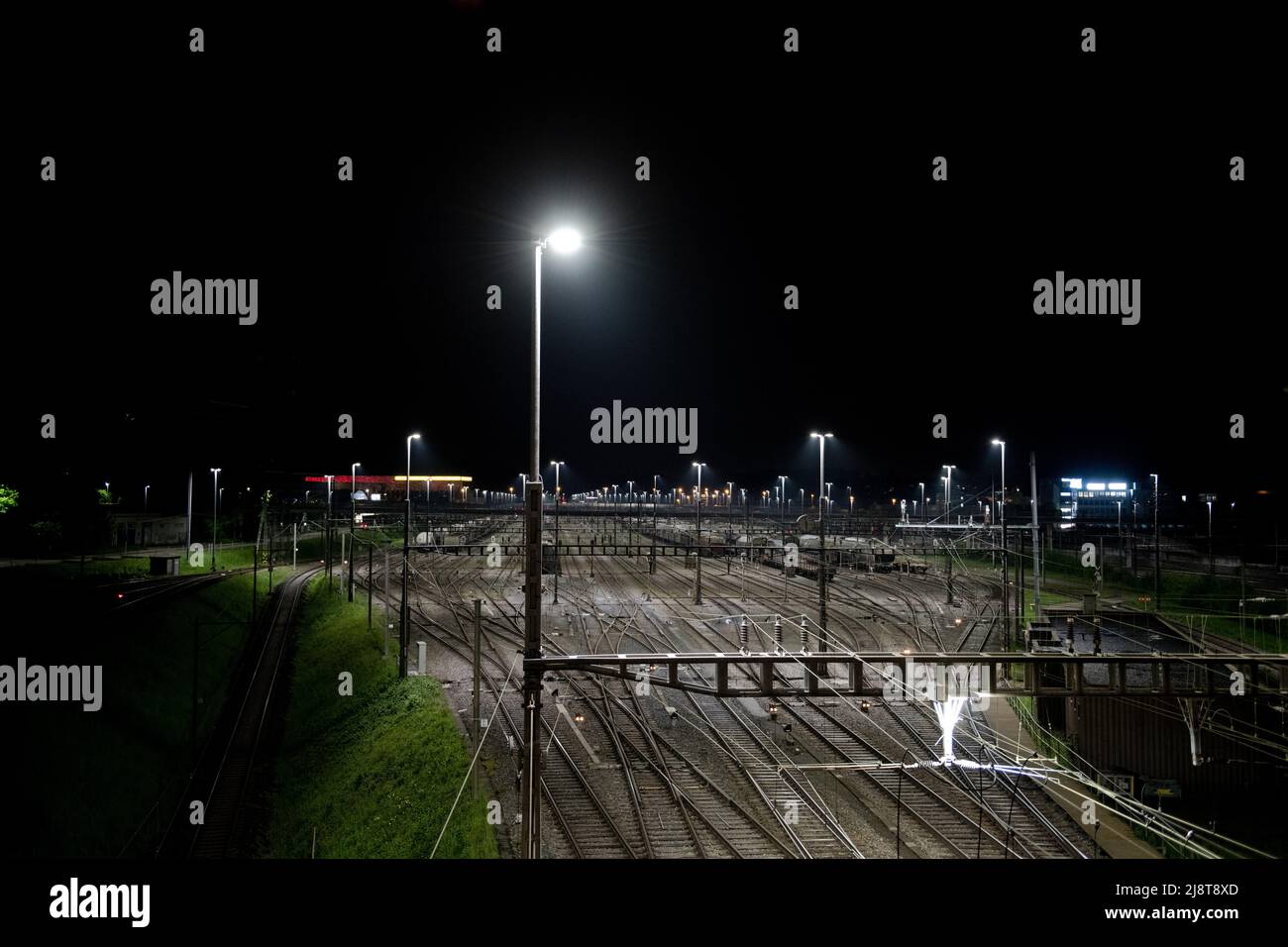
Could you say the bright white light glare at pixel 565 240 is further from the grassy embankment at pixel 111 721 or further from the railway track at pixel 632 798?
the grassy embankment at pixel 111 721

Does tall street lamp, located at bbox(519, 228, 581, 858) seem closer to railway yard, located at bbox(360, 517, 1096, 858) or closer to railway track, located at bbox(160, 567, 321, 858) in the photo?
railway yard, located at bbox(360, 517, 1096, 858)

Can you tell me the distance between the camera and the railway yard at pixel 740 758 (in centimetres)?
A: 1234

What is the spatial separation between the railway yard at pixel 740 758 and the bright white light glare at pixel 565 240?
236 inches

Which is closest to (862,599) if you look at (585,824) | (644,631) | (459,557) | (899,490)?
(644,631)

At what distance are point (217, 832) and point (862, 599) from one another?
25979mm

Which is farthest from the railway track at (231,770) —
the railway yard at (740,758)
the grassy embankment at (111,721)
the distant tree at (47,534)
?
the distant tree at (47,534)

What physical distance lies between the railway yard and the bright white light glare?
5994 mm

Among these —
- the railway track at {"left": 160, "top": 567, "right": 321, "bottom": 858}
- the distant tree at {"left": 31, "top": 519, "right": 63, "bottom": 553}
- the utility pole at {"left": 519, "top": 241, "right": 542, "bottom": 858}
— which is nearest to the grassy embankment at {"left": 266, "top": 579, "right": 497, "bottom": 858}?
the railway track at {"left": 160, "top": 567, "right": 321, "bottom": 858}

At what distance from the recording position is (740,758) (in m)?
15.8

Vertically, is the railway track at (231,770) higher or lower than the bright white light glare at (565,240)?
lower

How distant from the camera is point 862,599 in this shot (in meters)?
33.4

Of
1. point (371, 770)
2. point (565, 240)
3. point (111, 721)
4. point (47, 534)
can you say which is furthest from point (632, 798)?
point (47, 534)

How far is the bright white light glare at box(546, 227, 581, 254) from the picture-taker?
7.00 metres
